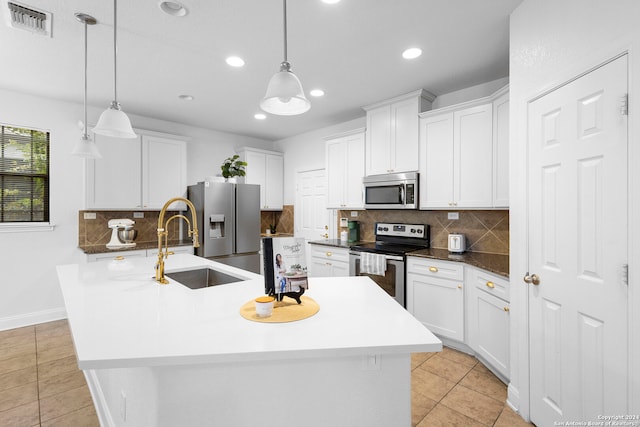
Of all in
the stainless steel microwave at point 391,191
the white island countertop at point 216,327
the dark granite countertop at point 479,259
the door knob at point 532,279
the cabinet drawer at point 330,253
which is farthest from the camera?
the cabinet drawer at point 330,253

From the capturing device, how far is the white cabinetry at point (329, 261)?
3.79 metres

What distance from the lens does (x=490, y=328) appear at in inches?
96.0

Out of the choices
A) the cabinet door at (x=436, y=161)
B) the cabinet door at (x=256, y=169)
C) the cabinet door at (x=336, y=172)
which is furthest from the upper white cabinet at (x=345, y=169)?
the cabinet door at (x=256, y=169)

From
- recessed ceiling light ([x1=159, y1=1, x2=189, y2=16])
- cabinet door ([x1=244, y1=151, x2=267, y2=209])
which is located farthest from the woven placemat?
cabinet door ([x1=244, y1=151, x2=267, y2=209])

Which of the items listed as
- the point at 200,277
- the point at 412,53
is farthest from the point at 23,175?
the point at 412,53

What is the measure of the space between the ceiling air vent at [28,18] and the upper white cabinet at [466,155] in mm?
3281

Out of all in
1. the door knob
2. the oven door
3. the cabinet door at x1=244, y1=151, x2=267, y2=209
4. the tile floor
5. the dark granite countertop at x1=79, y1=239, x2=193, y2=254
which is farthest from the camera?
the cabinet door at x1=244, y1=151, x2=267, y2=209

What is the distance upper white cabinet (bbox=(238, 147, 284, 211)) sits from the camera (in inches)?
206

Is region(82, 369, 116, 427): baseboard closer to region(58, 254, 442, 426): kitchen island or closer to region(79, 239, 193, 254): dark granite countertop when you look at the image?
region(58, 254, 442, 426): kitchen island

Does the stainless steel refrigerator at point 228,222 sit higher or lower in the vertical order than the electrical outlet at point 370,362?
higher

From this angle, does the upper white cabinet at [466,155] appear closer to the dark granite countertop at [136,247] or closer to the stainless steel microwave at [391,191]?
the stainless steel microwave at [391,191]

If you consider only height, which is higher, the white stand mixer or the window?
the window

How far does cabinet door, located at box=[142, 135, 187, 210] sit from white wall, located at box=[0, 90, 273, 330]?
70 cm

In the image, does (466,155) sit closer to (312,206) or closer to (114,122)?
(312,206)
